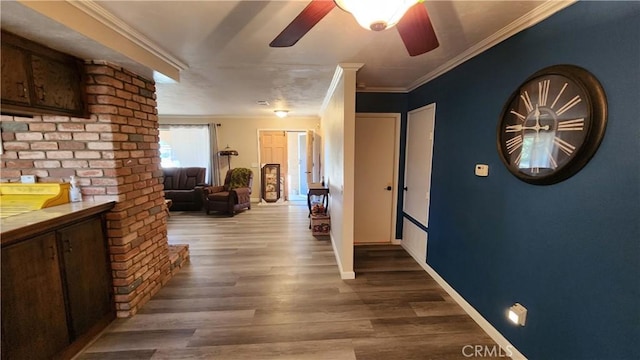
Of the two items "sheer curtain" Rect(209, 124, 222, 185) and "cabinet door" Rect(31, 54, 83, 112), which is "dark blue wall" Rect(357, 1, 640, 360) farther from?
"sheer curtain" Rect(209, 124, 222, 185)

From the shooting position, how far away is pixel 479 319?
2.06m

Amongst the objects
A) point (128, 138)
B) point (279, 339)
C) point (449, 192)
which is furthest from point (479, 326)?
point (128, 138)

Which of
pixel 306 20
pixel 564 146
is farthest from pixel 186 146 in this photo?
pixel 564 146

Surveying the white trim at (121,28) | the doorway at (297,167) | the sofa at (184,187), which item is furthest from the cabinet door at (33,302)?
the doorway at (297,167)

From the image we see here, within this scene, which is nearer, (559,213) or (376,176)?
(559,213)

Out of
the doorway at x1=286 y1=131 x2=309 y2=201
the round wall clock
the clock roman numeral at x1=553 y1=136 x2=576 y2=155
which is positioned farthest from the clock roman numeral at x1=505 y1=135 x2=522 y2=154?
the doorway at x1=286 y1=131 x2=309 y2=201

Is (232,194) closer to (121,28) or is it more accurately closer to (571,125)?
(121,28)

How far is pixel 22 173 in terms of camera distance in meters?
1.97

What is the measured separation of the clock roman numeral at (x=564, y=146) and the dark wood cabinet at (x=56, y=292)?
3.14m

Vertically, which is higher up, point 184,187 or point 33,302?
point 184,187

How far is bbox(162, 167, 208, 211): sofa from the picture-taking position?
5.73 metres

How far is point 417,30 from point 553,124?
100cm

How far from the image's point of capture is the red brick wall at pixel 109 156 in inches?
76.6

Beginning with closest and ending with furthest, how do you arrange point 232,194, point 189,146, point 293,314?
point 293,314 < point 232,194 < point 189,146
